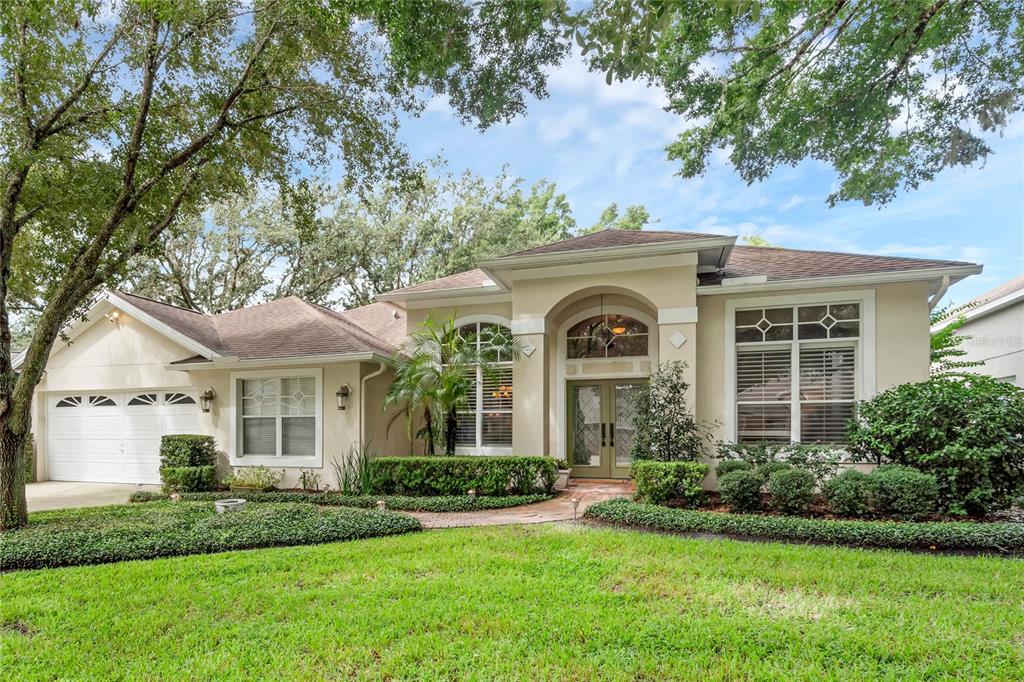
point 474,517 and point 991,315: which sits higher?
point 991,315

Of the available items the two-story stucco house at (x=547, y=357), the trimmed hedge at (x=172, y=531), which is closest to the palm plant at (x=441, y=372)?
the two-story stucco house at (x=547, y=357)

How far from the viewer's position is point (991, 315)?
44.6 ft

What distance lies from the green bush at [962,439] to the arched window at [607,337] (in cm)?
489

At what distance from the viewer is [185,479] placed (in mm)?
11930

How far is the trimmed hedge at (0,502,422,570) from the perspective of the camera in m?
6.66

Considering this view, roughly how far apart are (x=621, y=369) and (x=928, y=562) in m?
6.85

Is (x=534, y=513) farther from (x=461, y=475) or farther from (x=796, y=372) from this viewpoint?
(x=796, y=372)

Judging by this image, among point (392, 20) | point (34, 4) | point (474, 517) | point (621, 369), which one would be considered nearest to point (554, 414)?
point (621, 369)

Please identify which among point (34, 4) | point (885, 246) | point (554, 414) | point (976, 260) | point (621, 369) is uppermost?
point (34, 4)

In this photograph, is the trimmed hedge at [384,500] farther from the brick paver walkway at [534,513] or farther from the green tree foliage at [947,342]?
the green tree foliage at [947,342]

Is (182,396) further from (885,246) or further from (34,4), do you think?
(885,246)

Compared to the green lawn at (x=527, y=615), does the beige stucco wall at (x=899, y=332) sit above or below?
above

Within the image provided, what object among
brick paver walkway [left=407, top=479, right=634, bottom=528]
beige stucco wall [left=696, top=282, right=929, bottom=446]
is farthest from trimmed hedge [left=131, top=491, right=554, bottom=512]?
beige stucco wall [left=696, top=282, right=929, bottom=446]

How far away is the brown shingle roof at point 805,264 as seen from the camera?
9.71 meters
